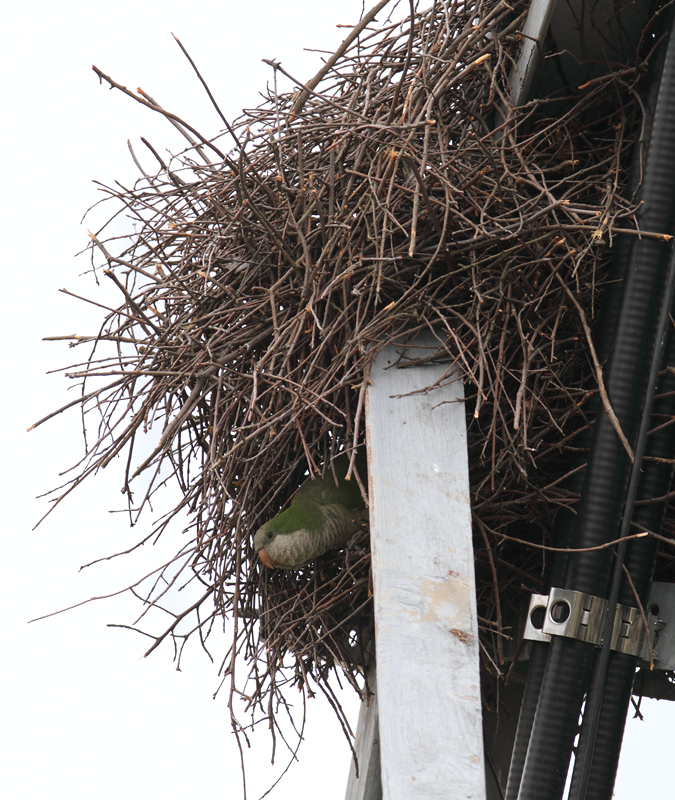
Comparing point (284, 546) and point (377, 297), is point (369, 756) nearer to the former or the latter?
point (284, 546)

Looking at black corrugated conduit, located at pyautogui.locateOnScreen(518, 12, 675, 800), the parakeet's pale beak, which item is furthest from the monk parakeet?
black corrugated conduit, located at pyautogui.locateOnScreen(518, 12, 675, 800)

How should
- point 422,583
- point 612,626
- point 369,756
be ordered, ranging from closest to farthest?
point 422,583 → point 612,626 → point 369,756

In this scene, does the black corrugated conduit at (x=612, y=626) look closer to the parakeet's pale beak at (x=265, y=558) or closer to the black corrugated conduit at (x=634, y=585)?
the black corrugated conduit at (x=634, y=585)

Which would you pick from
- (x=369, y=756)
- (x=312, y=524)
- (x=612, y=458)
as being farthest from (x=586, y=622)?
(x=369, y=756)

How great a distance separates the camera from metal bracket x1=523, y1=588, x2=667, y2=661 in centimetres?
103

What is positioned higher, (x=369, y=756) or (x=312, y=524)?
(x=312, y=524)

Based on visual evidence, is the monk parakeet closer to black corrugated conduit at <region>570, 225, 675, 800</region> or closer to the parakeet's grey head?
the parakeet's grey head

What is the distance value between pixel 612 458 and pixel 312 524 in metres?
0.37

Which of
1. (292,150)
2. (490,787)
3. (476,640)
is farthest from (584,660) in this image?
(292,150)

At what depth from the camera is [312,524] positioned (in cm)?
112

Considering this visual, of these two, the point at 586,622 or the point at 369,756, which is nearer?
the point at 586,622

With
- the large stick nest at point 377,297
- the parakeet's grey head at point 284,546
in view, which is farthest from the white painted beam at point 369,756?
the parakeet's grey head at point 284,546

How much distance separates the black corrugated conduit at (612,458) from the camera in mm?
1013

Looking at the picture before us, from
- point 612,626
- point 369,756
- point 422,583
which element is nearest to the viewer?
point 422,583
